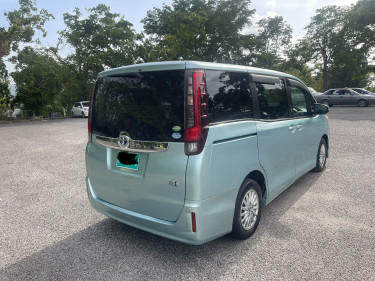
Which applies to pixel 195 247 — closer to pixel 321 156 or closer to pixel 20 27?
pixel 321 156

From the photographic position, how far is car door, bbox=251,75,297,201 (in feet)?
10.6

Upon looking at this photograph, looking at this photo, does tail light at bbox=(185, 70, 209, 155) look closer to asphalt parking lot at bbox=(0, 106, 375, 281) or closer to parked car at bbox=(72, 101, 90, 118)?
asphalt parking lot at bbox=(0, 106, 375, 281)

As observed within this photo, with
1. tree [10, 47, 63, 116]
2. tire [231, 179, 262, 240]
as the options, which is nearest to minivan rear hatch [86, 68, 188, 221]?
tire [231, 179, 262, 240]

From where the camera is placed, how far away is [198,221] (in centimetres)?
244

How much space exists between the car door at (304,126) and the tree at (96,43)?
32.3 m

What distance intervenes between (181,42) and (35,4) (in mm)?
14986

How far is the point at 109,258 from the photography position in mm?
2818

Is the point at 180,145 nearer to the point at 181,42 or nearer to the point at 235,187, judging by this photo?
the point at 235,187

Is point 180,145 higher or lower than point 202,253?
higher

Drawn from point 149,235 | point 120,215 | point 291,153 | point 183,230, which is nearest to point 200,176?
point 183,230

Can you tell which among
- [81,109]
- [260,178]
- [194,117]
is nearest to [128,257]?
[194,117]

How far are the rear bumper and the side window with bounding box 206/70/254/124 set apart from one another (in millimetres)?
752

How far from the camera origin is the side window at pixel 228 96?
2.59 meters

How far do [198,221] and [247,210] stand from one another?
84 cm
